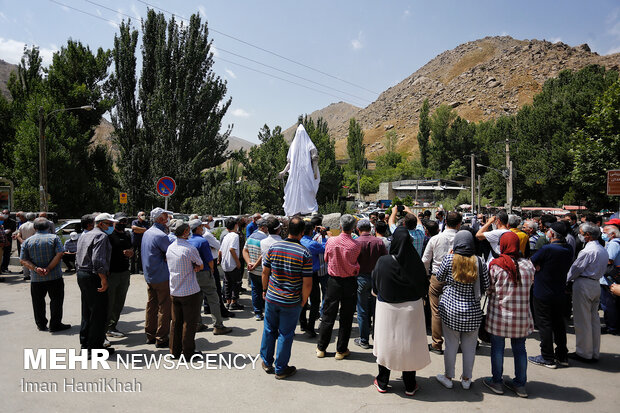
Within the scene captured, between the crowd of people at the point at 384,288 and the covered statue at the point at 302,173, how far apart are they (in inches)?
235

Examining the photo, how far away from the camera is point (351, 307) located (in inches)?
208

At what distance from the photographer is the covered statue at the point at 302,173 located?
1277cm

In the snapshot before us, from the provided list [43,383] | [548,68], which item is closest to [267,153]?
[43,383]

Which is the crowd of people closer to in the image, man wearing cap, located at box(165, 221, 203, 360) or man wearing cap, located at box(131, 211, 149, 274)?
man wearing cap, located at box(165, 221, 203, 360)

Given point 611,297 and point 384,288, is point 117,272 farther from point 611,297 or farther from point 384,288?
point 611,297

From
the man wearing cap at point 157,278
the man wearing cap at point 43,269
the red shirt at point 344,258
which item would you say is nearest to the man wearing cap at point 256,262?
the man wearing cap at point 157,278

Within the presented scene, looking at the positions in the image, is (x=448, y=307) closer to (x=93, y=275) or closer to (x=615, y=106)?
(x=93, y=275)

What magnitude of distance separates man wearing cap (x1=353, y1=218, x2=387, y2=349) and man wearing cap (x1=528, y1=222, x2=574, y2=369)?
2.17 meters

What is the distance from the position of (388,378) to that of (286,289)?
158 cm

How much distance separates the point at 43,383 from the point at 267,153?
2269cm

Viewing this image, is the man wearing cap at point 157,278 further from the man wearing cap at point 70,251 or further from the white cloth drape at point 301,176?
the white cloth drape at point 301,176

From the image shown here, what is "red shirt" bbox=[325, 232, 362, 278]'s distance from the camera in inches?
206

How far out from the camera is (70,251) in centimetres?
972

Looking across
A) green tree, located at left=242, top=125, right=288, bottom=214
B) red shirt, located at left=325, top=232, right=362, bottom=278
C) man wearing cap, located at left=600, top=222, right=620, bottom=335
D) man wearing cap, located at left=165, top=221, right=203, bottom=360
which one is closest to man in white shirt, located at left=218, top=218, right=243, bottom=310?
man wearing cap, located at left=165, top=221, right=203, bottom=360
